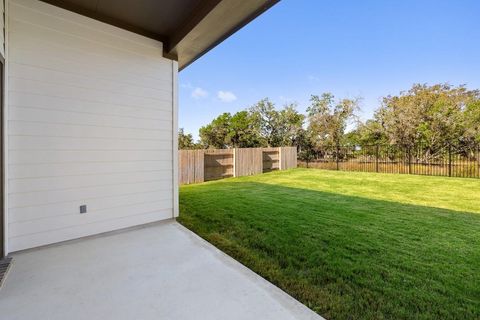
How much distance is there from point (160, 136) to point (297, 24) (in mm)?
7164

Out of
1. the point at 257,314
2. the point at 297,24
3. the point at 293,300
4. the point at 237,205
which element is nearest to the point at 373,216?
the point at 237,205

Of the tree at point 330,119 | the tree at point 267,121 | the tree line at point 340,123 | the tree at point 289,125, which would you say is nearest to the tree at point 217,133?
the tree line at point 340,123

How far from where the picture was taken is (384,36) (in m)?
9.45

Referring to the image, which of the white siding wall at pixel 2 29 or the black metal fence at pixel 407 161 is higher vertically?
the white siding wall at pixel 2 29

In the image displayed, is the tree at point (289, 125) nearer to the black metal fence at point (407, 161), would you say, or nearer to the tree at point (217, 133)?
the black metal fence at point (407, 161)

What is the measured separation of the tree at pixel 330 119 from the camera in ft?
48.0

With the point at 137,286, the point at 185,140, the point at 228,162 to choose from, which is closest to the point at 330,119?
the point at 228,162

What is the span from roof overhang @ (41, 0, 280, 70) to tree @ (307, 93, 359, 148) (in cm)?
1289

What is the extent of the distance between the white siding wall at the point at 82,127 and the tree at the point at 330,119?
1296 cm

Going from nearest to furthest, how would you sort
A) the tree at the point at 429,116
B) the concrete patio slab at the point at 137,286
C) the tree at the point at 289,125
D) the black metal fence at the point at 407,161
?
1. the concrete patio slab at the point at 137,286
2. the black metal fence at the point at 407,161
3. the tree at the point at 429,116
4. the tree at the point at 289,125

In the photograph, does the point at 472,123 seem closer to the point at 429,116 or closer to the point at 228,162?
the point at 429,116

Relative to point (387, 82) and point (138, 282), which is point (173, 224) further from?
point (387, 82)

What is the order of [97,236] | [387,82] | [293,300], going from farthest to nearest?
[387,82]
[97,236]
[293,300]

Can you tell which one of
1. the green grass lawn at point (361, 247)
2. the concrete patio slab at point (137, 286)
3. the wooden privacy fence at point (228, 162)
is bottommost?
the concrete patio slab at point (137, 286)
